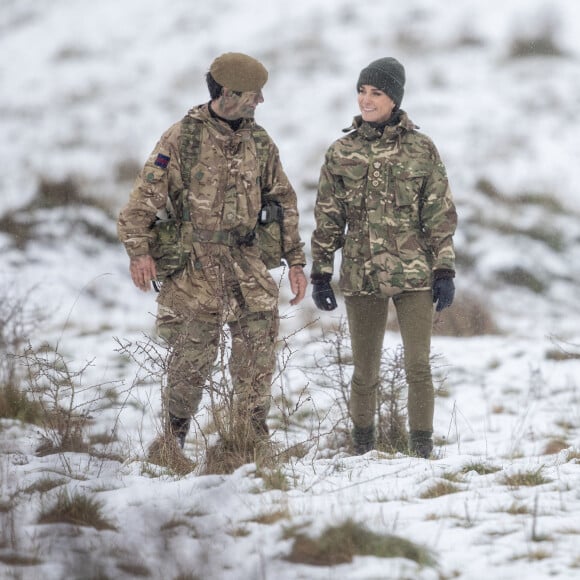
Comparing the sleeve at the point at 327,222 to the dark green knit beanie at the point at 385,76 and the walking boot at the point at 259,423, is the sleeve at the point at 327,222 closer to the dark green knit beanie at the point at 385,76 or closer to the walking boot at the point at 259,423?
the dark green knit beanie at the point at 385,76

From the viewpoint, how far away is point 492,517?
2.85 m

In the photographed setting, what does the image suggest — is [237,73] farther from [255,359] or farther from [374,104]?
[255,359]

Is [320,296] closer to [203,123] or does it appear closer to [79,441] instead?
[203,123]

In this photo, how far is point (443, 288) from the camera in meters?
4.12

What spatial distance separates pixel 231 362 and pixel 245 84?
1.37m

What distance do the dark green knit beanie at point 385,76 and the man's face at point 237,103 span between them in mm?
574

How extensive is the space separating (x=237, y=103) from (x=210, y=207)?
0.53 metres

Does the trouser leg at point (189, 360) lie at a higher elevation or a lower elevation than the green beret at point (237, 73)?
lower

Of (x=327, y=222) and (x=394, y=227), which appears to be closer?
(x=394, y=227)

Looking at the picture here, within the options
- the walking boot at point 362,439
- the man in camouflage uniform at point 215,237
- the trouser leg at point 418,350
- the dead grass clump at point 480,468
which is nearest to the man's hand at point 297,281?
the man in camouflage uniform at point 215,237

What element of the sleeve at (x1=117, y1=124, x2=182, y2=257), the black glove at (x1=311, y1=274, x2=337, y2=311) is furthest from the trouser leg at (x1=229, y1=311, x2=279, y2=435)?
the sleeve at (x1=117, y1=124, x2=182, y2=257)

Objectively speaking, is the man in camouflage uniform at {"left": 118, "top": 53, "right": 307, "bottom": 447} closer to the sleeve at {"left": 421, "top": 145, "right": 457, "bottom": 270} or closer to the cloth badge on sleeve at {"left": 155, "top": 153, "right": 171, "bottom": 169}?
the cloth badge on sleeve at {"left": 155, "top": 153, "right": 171, "bottom": 169}

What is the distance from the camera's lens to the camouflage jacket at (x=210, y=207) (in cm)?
402

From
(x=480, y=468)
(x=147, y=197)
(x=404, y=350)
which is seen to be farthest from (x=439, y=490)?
(x=147, y=197)
